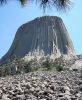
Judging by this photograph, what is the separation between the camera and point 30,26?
6794 centimetres

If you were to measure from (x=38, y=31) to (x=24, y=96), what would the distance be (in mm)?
57149

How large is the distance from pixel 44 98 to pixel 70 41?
5722 centimetres

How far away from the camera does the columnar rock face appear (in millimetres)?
61031

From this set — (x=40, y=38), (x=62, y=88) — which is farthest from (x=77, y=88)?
(x=40, y=38)

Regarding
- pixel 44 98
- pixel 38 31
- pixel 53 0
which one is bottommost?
pixel 44 98

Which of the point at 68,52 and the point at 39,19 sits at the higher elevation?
the point at 39,19

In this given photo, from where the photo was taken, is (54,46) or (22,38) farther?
(22,38)

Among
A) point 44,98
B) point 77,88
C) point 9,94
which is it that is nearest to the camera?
point 44,98

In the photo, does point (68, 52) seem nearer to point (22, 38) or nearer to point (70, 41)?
point (70, 41)

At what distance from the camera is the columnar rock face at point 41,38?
200 ft

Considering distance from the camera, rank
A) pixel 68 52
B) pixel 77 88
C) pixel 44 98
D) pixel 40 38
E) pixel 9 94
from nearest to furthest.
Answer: pixel 44 98 → pixel 9 94 → pixel 77 88 → pixel 68 52 → pixel 40 38

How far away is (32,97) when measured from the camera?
898 centimetres

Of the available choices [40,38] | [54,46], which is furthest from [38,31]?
[54,46]

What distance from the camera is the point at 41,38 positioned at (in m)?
64.2
